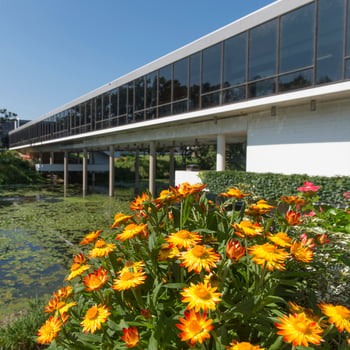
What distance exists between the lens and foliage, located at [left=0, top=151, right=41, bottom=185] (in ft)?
111

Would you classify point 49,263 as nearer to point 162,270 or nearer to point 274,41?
point 162,270

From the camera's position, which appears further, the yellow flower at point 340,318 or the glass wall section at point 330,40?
the glass wall section at point 330,40

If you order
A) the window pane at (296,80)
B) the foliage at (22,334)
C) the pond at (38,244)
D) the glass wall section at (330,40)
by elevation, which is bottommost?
the pond at (38,244)

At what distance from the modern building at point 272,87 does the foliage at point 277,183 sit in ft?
3.79

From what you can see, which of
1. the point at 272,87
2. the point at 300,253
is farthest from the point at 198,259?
the point at 272,87

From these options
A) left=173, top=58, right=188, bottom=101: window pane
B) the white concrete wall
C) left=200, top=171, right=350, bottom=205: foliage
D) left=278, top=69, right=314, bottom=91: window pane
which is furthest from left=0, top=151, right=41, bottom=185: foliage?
left=278, top=69, right=314, bottom=91: window pane

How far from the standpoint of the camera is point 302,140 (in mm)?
10133

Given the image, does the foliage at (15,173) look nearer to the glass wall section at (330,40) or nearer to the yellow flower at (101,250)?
the glass wall section at (330,40)

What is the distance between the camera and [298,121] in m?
10.2

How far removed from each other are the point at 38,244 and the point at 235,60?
10482 mm

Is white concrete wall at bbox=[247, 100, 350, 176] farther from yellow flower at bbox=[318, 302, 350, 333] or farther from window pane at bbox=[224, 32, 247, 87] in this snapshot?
yellow flower at bbox=[318, 302, 350, 333]

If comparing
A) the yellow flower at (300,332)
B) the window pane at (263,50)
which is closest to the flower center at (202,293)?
the yellow flower at (300,332)

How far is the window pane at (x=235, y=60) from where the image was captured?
448 inches

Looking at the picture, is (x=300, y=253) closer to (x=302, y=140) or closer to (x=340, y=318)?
(x=340, y=318)
